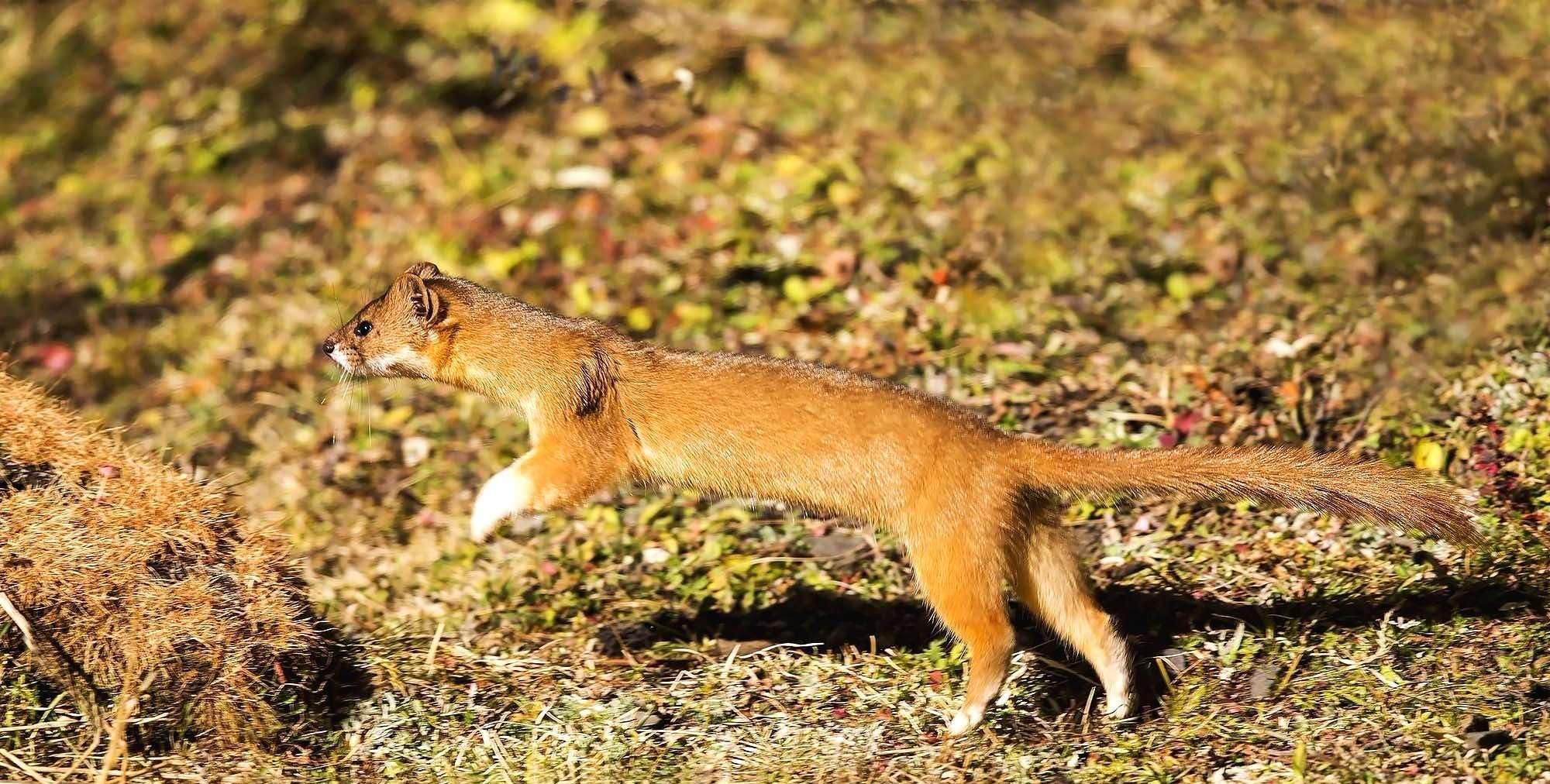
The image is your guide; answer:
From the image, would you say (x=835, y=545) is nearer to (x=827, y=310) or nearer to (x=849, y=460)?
(x=849, y=460)

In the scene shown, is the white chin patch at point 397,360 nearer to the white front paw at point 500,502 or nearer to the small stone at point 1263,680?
the white front paw at point 500,502

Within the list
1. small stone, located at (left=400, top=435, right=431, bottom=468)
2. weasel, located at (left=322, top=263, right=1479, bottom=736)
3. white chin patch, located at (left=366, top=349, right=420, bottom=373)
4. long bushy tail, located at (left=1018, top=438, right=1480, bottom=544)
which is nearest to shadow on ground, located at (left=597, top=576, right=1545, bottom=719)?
weasel, located at (left=322, top=263, right=1479, bottom=736)

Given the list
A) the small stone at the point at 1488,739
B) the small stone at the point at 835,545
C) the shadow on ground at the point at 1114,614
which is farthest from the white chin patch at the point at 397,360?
the small stone at the point at 1488,739

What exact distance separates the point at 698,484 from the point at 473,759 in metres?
1.16

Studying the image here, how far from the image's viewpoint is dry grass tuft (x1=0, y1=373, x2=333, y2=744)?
16.1 ft

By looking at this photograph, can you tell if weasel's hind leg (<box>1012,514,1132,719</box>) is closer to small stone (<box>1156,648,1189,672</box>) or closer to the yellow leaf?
small stone (<box>1156,648,1189,672</box>)

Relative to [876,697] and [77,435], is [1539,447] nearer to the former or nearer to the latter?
[876,697]

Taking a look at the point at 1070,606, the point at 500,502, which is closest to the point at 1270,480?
the point at 1070,606

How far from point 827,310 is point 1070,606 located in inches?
133

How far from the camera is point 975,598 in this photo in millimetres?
4957

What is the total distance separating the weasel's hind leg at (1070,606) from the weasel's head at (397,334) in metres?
2.27

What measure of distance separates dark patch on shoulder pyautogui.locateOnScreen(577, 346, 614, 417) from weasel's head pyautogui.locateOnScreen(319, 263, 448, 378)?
58 centimetres

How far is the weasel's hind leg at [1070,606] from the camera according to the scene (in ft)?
16.9

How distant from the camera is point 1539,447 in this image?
6055 millimetres
